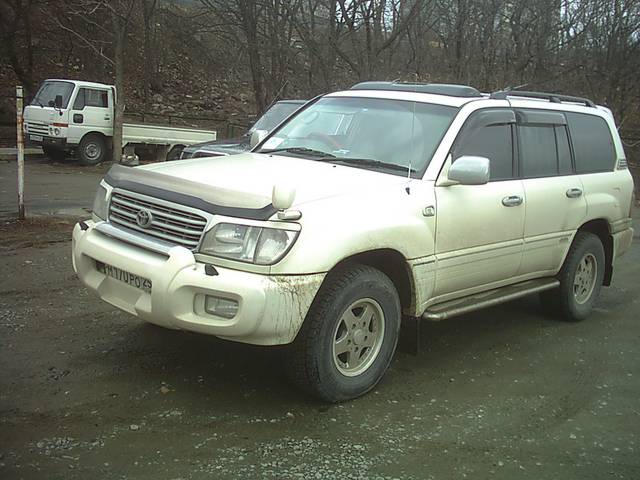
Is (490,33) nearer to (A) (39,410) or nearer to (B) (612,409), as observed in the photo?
(B) (612,409)

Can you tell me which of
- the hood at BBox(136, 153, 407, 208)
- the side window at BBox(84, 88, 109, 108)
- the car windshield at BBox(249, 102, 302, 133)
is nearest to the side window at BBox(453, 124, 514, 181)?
the hood at BBox(136, 153, 407, 208)

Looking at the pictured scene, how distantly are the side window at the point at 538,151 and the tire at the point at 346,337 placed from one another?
1.82 metres

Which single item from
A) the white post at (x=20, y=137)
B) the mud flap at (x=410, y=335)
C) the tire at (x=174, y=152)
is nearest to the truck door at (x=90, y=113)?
the tire at (x=174, y=152)

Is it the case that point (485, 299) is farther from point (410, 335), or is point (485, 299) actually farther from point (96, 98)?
point (96, 98)

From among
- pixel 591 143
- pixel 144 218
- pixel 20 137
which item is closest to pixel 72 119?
pixel 20 137

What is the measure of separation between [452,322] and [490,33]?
15386mm

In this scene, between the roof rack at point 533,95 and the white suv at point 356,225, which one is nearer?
the white suv at point 356,225

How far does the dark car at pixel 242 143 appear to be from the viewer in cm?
1078

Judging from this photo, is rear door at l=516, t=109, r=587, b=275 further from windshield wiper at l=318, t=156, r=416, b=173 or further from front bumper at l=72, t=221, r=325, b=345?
front bumper at l=72, t=221, r=325, b=345

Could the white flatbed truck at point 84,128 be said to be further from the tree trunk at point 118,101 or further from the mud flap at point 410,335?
the mud flap at point 410,335

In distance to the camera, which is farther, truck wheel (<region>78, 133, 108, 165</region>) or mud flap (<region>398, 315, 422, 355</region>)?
truck wheel (<region>78, 133, 108, 165</region>)

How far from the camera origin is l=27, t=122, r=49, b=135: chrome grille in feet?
58.8

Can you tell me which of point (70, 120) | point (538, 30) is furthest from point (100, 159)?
point (538, 30)

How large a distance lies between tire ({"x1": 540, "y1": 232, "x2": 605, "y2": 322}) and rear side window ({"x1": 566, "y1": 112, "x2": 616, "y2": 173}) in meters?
0.61
